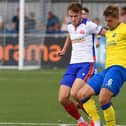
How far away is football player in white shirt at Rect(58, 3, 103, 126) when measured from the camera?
37.5 ft

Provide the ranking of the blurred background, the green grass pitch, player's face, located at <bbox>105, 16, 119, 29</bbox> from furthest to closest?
the blurred background
the green grass pitch
player's face, located at <bbox>105, 16, 119, 29</bbox>

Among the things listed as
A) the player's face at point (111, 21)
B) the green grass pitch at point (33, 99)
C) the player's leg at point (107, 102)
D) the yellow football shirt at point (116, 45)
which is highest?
the player's face at point (111, 21)

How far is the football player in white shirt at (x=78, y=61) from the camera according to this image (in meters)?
11.4

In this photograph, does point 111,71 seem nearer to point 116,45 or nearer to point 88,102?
point 116,45

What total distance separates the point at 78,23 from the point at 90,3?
47.7 ft

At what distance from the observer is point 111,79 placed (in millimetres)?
10234

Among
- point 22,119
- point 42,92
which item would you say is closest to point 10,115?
point 22,119

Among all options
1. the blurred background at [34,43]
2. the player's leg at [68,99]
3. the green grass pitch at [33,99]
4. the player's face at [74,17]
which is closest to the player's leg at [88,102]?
the player's leg at [68,99]

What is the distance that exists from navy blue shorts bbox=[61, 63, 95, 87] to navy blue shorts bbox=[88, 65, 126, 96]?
108cm

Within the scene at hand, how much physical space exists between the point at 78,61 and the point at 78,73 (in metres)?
0.21

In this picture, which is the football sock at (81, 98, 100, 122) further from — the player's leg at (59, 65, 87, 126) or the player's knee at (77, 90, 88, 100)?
the player's knee at (77, 90, 88, 100)

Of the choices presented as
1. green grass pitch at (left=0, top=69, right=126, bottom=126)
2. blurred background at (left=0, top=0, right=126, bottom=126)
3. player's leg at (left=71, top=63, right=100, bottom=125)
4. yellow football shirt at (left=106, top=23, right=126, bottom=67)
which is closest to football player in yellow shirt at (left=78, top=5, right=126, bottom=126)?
yellow football shirt at (left=106, top=23, right=126, bottom=67)

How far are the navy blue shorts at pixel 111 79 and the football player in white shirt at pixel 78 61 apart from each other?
93cm

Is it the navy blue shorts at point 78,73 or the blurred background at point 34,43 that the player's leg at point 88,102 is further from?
the blurred background at point 34,43
